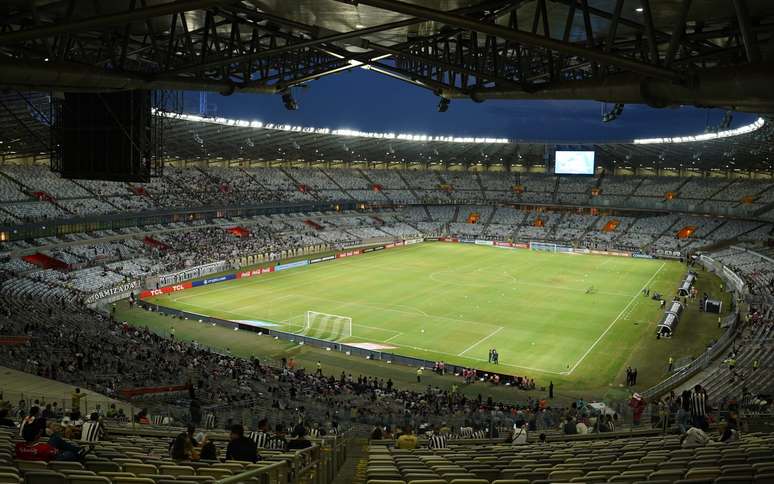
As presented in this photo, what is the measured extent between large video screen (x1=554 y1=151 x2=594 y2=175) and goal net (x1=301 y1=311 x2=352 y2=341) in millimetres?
55182

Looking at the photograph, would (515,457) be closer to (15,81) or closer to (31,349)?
(15,81)

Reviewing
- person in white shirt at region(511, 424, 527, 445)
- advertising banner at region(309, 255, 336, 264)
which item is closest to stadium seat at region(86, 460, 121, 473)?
person in white shirt at region(511, 424, 527, 445)

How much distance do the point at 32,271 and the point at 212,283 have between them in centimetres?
1430

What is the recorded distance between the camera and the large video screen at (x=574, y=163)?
87.2 metres

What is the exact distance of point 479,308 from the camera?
155 ft

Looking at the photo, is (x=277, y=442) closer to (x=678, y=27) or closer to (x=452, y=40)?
(x=678, y=27)

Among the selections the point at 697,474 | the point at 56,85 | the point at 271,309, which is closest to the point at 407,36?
the point at 56,85

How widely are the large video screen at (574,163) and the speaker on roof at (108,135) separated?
75621 millimetres

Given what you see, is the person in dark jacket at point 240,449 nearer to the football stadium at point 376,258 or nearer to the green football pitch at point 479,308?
the football stadium at point 376,258

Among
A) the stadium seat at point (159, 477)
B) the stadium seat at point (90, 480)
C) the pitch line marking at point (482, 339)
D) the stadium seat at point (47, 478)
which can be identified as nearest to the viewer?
the stadium seat at point (47, 478)

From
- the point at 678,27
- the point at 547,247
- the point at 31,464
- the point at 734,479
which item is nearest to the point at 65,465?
the point at 31,464

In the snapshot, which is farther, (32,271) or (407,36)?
(32,271)

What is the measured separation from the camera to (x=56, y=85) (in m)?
12.3

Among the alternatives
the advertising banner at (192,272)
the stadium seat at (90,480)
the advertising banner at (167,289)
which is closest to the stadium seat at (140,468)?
the stadium seat at (90,480)
